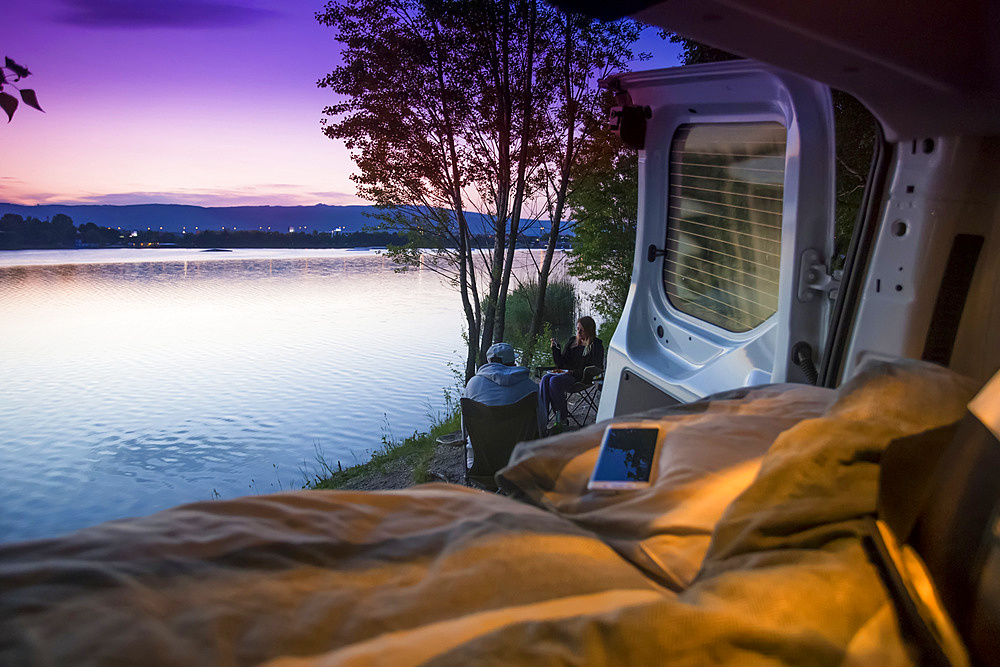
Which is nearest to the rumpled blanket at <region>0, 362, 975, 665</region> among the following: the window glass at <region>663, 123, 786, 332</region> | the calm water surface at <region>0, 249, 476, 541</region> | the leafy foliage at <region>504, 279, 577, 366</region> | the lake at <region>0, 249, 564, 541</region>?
the window glass at <region>663, 123, 786, 332</region>

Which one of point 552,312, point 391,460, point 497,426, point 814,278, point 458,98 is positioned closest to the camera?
point 814,278

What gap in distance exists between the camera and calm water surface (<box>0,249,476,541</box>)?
432 inches

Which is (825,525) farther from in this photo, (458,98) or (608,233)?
(608,233)

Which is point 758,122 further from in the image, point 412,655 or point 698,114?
point 412,655

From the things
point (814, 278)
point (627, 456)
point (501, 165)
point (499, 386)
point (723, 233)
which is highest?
point (501, 165)

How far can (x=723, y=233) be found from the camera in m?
2.91

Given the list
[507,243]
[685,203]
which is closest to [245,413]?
[507,243]

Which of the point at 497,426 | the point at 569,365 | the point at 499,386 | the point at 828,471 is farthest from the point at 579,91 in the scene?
the point at 828,471

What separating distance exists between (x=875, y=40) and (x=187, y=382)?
18.7m

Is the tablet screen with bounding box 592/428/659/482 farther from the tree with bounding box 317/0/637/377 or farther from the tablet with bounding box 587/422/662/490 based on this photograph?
the tree with bounding box 317/0/637/377

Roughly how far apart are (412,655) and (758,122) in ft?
8.11

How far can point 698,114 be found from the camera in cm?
291

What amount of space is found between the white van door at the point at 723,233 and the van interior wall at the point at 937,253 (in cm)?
29

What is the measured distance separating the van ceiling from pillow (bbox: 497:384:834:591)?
0.82 meters
